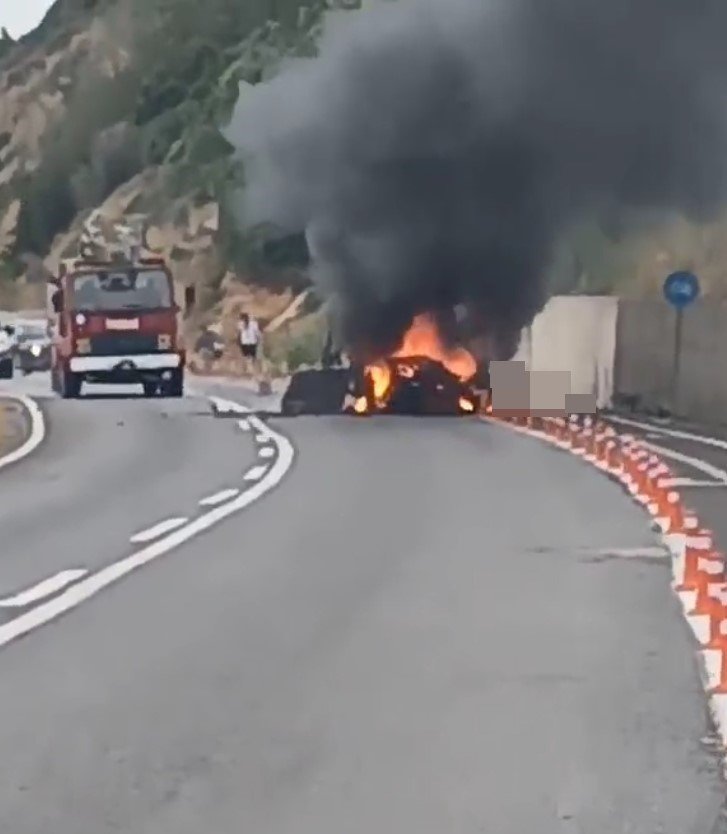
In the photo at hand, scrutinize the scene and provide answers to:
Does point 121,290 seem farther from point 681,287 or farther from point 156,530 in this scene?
point 156,530

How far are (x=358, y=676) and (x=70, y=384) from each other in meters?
34.6

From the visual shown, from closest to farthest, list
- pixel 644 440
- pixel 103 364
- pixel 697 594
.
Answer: pixel 697 594, pixel 644 440, pixel 103 364

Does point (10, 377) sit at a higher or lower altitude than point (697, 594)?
lower

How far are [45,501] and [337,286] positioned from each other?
69.8 feet

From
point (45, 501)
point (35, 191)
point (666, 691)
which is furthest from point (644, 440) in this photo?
point (35, 191)

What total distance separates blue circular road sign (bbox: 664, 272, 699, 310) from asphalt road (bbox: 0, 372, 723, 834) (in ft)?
46.6

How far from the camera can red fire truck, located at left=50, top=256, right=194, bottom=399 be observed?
43.5m

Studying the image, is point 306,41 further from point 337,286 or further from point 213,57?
point 213,57

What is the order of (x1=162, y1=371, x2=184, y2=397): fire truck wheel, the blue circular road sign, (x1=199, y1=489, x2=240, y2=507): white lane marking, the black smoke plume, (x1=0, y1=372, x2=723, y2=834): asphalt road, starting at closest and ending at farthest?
(x1=0, y1=372, x2=723, y2=834): asphalt road → (x1=199, y1=489, x2=240, y2=507): white lane marking → the blue circular road sign → the black smoke plume → (x1=162, y1=371, x2=184, y2=397): fire truck wheel

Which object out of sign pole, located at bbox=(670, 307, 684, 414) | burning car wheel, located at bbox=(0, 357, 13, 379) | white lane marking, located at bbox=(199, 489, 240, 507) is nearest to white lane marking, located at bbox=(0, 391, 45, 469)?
white lane marking, located at bbox=(199, 489, 240, 507)

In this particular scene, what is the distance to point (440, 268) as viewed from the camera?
39875 mm

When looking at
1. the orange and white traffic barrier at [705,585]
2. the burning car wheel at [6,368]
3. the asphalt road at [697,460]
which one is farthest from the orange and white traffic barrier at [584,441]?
the burning car wheel at [6,368]

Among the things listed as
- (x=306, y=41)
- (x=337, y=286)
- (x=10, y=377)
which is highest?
(x=306, y=41)

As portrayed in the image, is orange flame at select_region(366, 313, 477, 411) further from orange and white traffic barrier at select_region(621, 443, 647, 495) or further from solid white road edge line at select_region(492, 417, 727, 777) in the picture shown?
solid white road edge line at select_region(492, 417, 727, 777)
